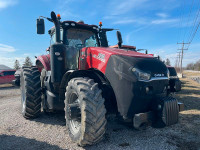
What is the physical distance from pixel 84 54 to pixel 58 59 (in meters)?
0.82

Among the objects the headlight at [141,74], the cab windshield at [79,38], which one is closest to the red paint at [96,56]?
the headlight at [141,74]

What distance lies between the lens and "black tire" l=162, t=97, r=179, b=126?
2428mm

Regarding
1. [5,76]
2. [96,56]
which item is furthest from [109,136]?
[5,76]

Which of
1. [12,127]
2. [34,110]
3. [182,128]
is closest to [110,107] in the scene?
[182,128]

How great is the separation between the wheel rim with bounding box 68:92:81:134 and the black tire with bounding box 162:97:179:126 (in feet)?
5.02

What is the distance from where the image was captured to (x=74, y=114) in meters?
2.85

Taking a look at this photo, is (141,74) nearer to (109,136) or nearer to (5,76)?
(109,136)

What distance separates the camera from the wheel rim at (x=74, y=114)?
2.85 meters

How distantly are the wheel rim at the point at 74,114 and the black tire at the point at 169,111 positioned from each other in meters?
1.53

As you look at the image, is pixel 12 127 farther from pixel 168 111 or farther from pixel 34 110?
pixel 168 111

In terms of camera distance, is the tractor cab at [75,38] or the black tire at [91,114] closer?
the black tire at [91,114]

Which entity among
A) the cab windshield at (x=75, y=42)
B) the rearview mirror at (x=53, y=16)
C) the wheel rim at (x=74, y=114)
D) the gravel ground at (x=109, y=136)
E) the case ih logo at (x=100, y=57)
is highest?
the rearview mirror at (x=53, y=16)

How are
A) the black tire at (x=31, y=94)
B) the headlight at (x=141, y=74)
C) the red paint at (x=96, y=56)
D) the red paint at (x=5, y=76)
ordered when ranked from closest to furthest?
the headlight at (x=141, y=74)
the red paint at (x=96, y=56)
the black tire at (x=31, y=94)
the red paint at (x=5, y=76)

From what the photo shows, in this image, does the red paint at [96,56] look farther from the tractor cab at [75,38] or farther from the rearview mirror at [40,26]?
the rearview mirror at [40,26]
